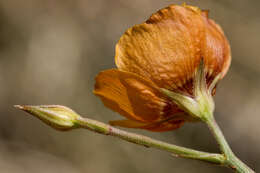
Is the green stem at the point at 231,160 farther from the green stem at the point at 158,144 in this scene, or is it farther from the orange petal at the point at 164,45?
the orange petal at the point at 164,45

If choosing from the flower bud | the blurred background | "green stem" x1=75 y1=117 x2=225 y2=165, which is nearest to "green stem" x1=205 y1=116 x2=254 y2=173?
"green stem" x1=75 y1=117 x2=225 y2=165

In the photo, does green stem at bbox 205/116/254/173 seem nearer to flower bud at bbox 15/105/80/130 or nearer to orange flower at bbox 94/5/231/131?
orange flower at bbox 94/5/231/131

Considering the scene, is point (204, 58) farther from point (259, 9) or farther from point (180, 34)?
point (259, 9)

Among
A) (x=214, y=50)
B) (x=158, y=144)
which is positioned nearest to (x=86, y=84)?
(x=214, y=50)

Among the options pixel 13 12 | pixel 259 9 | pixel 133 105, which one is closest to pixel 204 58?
pixel 133 105

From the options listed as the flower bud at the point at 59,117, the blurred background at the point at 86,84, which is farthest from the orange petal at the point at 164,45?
the blurred background at the point at 86,84

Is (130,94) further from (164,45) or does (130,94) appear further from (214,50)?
(214,50)
